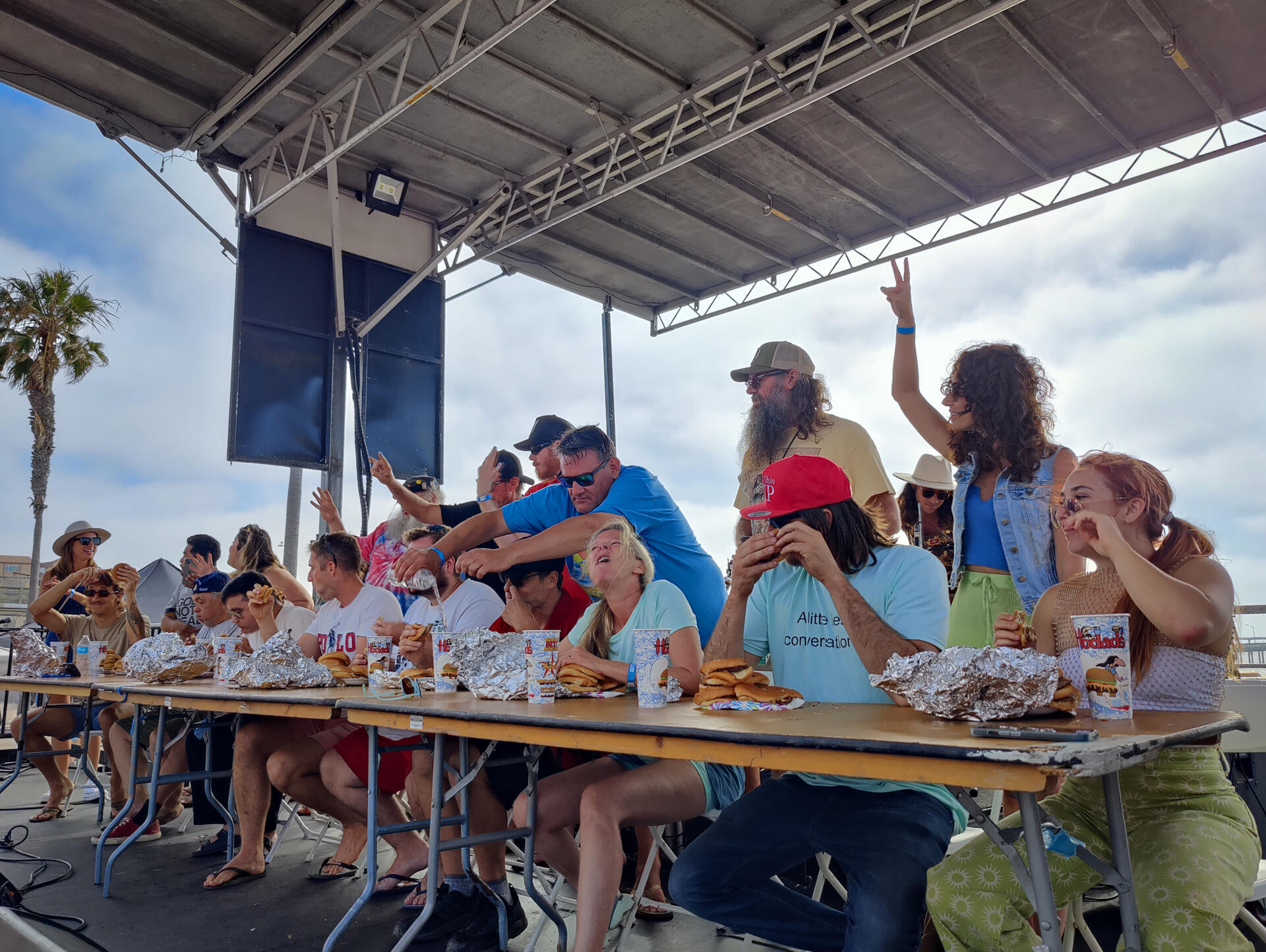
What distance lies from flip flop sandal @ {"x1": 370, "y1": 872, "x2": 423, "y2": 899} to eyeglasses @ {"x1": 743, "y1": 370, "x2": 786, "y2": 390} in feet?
7.20

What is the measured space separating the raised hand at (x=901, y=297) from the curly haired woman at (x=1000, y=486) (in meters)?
0.52

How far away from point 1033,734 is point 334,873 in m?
→ 3.17

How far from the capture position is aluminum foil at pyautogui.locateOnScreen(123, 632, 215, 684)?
3727 millimetres

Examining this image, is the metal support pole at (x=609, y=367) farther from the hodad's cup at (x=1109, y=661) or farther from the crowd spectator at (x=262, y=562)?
the hodad's cup at (x=1109, y=661)

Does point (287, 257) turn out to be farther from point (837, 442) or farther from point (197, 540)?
point (837, 442)

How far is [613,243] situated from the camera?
855 centimetres

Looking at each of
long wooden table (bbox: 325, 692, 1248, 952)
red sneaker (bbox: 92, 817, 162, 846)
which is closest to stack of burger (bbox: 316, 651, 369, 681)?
long wooden table (bbox: 325, 692, 1248, 952)

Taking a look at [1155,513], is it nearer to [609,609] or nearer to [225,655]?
[609,609]

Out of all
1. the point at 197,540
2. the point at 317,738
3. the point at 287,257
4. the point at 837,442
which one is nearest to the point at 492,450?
the point at 317,738

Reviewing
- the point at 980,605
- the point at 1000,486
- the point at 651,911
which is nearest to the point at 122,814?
the point at 651,911

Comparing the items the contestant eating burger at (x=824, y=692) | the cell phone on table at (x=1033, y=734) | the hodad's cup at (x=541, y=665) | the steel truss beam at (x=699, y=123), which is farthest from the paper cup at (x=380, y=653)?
the steel truss beam at (x=699, y=123)

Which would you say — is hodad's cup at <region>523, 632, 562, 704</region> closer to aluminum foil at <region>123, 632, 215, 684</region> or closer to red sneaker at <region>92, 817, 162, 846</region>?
aluminum foil at <region>123, 632, 215, 684</region>

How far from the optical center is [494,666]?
2.28m

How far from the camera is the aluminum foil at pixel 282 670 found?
3012 mm
